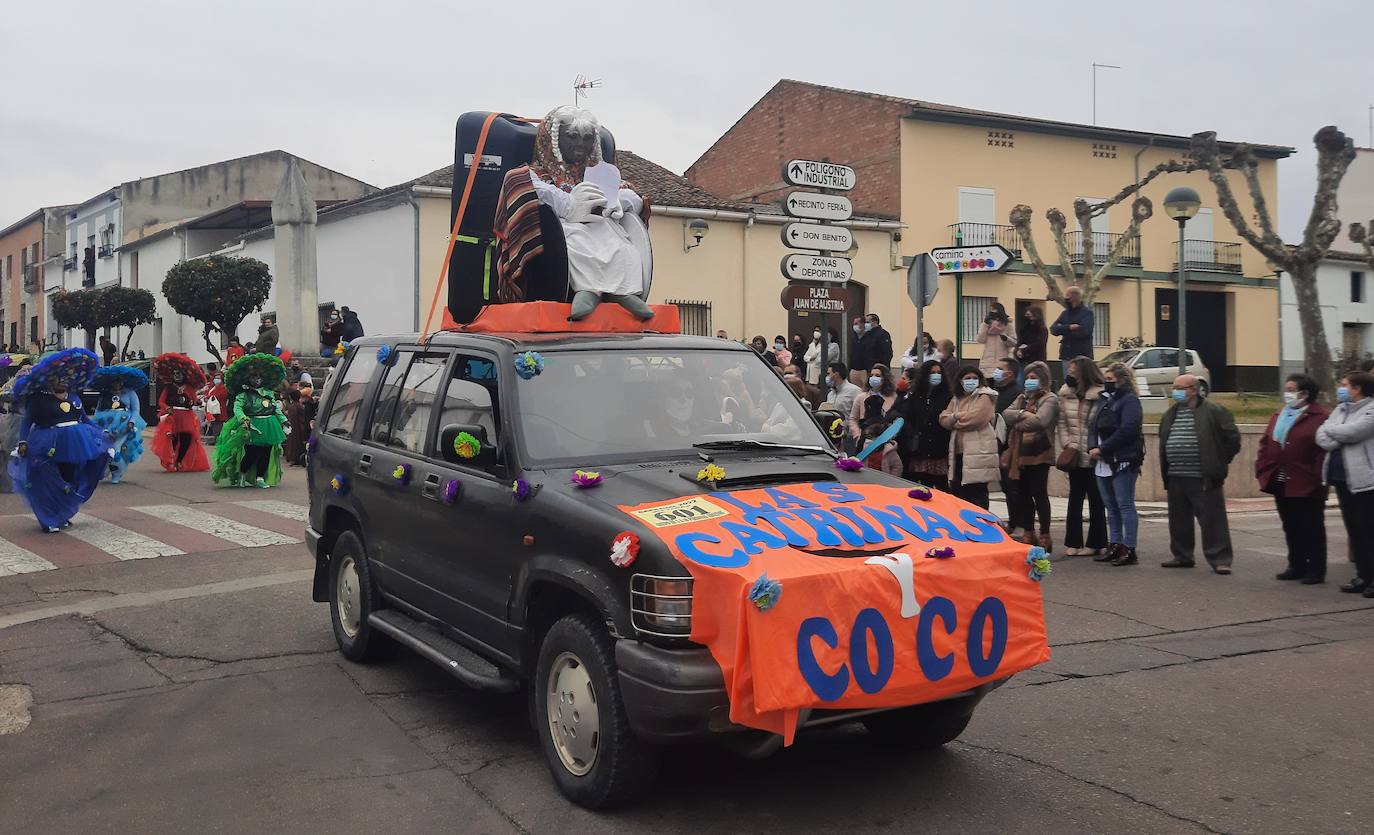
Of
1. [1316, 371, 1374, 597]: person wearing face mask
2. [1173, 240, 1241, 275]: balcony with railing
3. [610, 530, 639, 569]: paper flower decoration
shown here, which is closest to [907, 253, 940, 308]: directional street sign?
[1316, 371, 1374, 597]: person wearing face mask

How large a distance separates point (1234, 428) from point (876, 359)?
741 centimetres

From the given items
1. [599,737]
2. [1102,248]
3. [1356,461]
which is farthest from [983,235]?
[599,737]

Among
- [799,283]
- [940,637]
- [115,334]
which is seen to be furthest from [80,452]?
[115,334]

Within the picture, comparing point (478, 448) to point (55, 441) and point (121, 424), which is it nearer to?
point (55, 441)

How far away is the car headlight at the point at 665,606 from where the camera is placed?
4258mm

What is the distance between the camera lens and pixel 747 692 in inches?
163

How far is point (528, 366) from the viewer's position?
216 inches

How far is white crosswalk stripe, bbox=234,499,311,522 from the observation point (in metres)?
13.7

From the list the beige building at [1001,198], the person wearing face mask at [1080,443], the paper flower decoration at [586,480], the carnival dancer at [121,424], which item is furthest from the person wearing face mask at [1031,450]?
the beige building at [1001,198]

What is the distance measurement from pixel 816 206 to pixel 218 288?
988 inches

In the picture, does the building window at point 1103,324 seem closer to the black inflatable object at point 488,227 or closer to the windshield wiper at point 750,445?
the black inflatable object at point 488,227

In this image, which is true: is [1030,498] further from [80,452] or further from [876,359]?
[80,452]

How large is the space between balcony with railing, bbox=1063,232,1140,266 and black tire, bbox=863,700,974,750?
33.7 meters

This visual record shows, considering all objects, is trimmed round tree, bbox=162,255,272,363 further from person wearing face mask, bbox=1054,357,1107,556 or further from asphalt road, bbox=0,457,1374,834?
person wearing face mask, bbox=1054,357,1107,556
